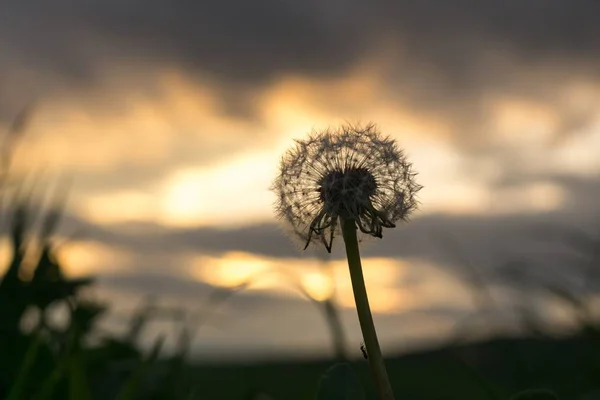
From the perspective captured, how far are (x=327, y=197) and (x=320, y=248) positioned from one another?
0.14m

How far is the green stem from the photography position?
4.83ft

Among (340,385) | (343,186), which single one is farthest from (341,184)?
(340,385)

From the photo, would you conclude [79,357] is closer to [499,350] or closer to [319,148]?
[319,148]

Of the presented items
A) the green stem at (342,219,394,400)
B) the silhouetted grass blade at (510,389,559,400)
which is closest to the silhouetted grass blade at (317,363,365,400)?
the green stem at (342,219,394,400)

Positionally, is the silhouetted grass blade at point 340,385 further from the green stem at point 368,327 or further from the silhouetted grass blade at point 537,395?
the silhouetted grass blade at point 537,395

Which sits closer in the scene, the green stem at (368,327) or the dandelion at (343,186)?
the green stem at (368,327)

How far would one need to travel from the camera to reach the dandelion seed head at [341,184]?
1.88 m

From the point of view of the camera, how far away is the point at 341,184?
74.3 inches

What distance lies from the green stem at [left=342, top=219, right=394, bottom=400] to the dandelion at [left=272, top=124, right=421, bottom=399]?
22 cm

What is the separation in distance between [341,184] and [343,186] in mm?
19

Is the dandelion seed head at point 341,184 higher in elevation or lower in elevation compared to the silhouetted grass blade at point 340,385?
higher

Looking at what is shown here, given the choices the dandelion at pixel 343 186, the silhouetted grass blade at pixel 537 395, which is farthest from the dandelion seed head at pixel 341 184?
the silhouetted grass blade at pixel 537 395

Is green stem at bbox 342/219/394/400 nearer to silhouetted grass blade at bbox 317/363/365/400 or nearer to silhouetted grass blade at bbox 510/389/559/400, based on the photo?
silhouetted grass blade at bbox 317/363/365/400

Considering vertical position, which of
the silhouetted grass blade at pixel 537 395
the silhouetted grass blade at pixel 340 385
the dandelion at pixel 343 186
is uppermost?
the dandelion at pixel 343 186
